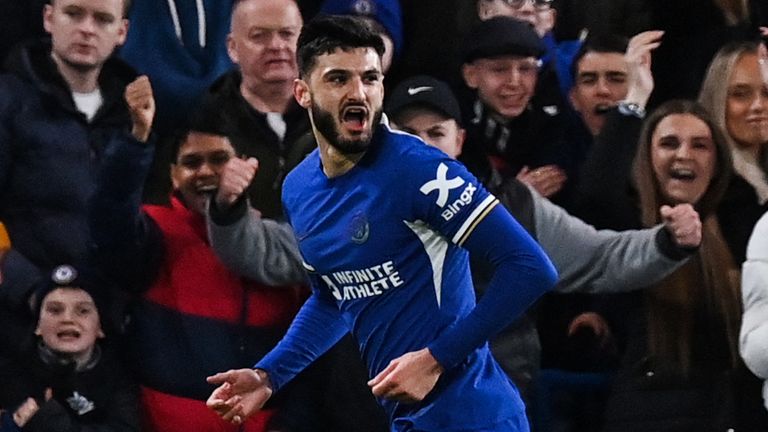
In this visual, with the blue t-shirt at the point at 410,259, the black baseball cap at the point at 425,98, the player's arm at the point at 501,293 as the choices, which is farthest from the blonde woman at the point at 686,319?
the player's arm at the point at 501,293

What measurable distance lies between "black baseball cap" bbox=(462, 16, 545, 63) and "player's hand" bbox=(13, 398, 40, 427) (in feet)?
6.52

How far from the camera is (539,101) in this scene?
18.9 ft

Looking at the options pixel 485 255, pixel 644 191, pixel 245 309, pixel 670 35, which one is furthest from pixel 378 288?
pixel 670 35

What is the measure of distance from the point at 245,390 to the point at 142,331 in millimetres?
1458

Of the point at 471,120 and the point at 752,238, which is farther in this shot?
the point at 471,120

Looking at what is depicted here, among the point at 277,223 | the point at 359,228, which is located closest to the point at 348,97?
the point at 359,228

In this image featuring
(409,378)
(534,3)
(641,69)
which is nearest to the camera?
(409,378)

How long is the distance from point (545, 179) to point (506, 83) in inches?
15.6

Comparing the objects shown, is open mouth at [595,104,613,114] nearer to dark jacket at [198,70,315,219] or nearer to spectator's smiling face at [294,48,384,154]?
dark jacket at [198,70,315,219]

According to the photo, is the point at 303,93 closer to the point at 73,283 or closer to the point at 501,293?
the point at 501,293

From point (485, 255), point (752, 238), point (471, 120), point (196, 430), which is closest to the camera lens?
point (485, 255)

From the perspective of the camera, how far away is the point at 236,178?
495 centimetres

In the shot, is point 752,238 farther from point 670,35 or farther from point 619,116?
point 670,35

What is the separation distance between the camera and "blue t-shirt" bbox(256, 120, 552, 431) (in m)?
3.73
